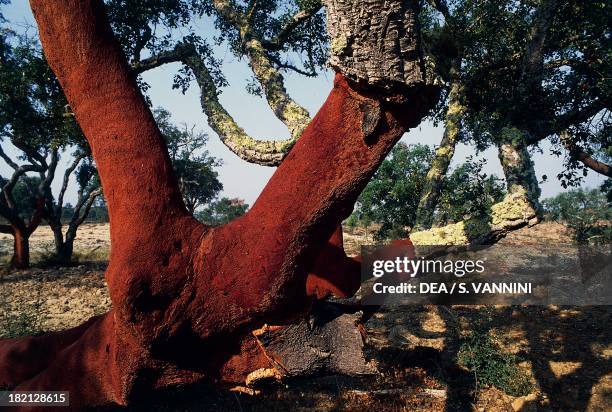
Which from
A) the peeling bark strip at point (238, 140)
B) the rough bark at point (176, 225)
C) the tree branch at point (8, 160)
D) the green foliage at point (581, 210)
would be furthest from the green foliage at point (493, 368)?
the tree branch at point (8, 160)

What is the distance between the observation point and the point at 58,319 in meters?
7.56

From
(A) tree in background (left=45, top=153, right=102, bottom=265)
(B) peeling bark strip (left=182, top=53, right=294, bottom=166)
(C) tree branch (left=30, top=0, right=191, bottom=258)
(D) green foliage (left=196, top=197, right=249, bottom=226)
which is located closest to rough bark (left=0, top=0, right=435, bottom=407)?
(C) tree branch (left=30, top=0, right=191, bottom=258)

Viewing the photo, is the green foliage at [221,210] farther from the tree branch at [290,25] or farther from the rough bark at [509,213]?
the rough bark at [509,213]

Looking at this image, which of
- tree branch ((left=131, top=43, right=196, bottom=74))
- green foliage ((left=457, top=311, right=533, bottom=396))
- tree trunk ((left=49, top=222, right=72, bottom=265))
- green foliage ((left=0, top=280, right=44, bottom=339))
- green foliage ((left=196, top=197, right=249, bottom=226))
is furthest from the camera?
green foliage ((left=196, top=197, right=249, bottom=226))

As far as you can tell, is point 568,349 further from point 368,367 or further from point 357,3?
point 357,3

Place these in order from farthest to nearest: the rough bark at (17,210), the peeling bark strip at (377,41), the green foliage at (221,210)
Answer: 1. the green foliage at (221,210)
2. the rough bark at (17,210)
3. the peeling bark strip at (377,41)

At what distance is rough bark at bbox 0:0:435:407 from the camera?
216 centimetres

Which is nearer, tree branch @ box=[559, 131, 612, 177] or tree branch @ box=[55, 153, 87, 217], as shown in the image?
tree branch @ box=[559, 131, 612, 177]

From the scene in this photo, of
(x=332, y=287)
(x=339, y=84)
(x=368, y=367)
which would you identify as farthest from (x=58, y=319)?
(x=339, y=84)

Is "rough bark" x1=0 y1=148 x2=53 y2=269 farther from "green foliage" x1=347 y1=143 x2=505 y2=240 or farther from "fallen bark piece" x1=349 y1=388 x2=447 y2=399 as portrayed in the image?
"fallen bark piece" x1=349 y1=388 x2=447 y2=399

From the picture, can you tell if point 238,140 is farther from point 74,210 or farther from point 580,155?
point 74,210

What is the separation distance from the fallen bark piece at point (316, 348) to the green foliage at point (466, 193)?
410 centimetres

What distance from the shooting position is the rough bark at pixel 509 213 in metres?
3.96

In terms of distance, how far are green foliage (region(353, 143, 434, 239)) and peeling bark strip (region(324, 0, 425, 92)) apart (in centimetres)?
757
